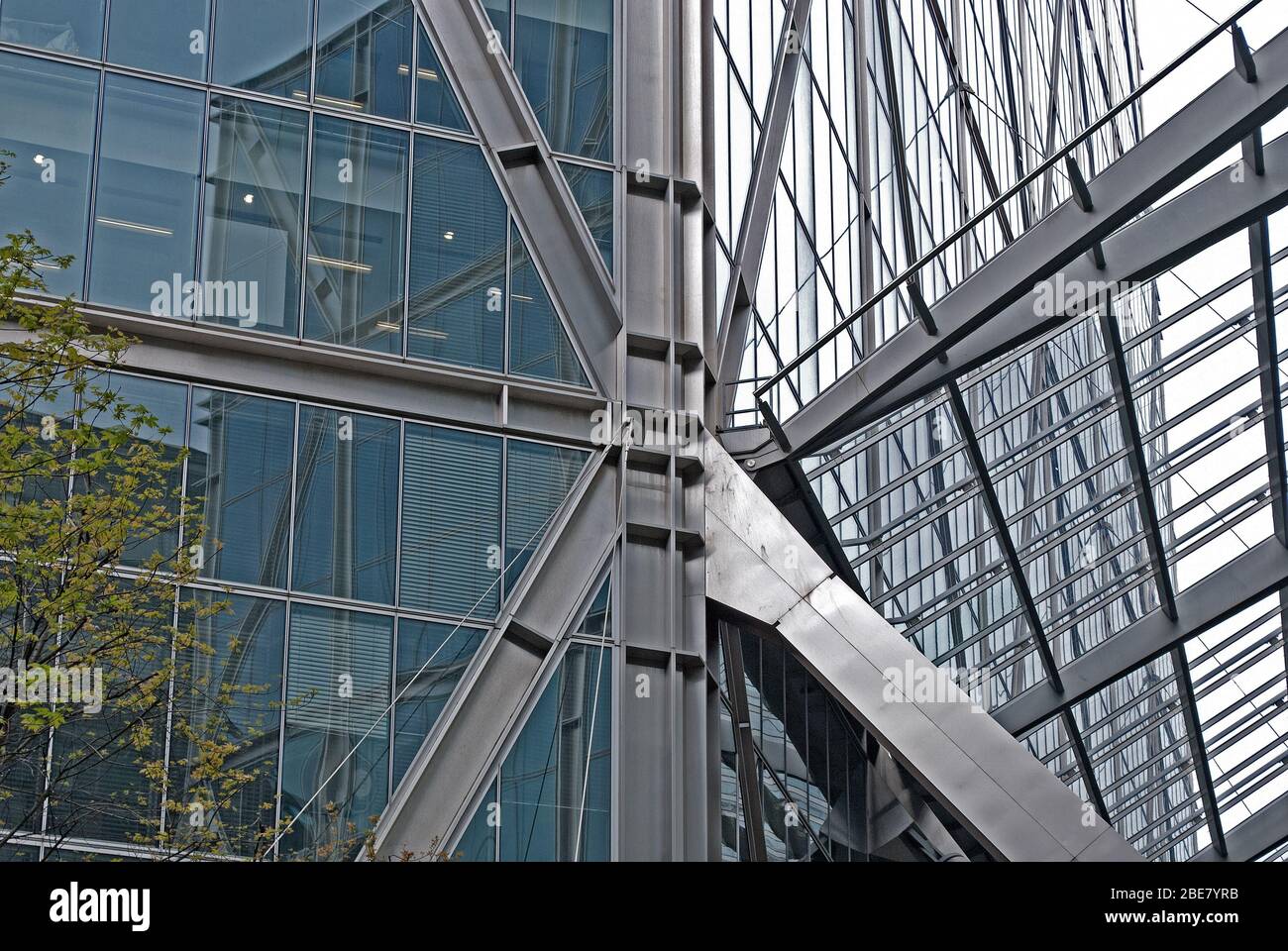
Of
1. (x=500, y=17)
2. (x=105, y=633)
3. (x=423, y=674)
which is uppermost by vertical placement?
(x=500, y=17)

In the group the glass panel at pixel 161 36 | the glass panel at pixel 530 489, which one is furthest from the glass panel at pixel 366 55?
the glass panel at pixel 530 489

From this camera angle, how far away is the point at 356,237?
65.9ft

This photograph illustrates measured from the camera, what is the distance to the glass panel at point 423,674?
1873 centimetres

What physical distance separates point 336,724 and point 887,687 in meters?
6.33

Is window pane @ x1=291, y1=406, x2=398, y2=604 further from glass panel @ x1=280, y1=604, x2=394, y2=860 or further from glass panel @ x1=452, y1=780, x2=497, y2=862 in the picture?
glass panel @ x1=452, y1=780, x2=497, y2=862

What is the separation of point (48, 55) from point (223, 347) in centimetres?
362

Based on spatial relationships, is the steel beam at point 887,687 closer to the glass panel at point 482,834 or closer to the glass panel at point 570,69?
the glass panel at point 482,834

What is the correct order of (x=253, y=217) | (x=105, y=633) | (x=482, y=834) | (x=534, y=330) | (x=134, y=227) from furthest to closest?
(x=534, y=330) < (x=253, y=217) < (x=134, y=227) < (x=482, y=834) < (x=105, y=633)

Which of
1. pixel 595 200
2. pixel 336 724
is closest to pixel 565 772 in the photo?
pixel 336 724

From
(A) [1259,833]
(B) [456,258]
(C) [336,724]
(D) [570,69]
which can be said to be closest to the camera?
(C) [336,724]

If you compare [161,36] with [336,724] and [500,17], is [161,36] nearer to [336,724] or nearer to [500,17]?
[500,17]
